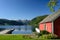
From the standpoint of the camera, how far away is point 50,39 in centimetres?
2103

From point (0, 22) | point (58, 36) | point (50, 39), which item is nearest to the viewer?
point (50, 39)

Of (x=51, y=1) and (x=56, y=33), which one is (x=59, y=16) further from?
(x=51, y=1)

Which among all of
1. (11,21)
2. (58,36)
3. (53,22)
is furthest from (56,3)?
(11,21)

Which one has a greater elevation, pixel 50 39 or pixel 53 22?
pixel 53 22

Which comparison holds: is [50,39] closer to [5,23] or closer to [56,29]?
[56,29]

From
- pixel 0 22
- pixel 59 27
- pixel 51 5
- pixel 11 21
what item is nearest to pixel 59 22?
pixel 59 27

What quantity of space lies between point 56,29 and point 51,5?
17.8 ft

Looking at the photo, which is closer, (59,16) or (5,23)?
(59,16)

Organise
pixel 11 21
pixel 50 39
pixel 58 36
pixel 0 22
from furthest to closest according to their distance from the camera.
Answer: pixel 11 21, pixel 0 22, pixel 58 36, pixel 50 39

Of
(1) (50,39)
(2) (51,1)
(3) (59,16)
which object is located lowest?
(1) (50,39)

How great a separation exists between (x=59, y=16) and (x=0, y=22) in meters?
144

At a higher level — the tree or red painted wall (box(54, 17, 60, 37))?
the tree

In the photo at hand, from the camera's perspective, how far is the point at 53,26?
2547 centimetres

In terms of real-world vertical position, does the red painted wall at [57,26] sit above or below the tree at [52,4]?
below
